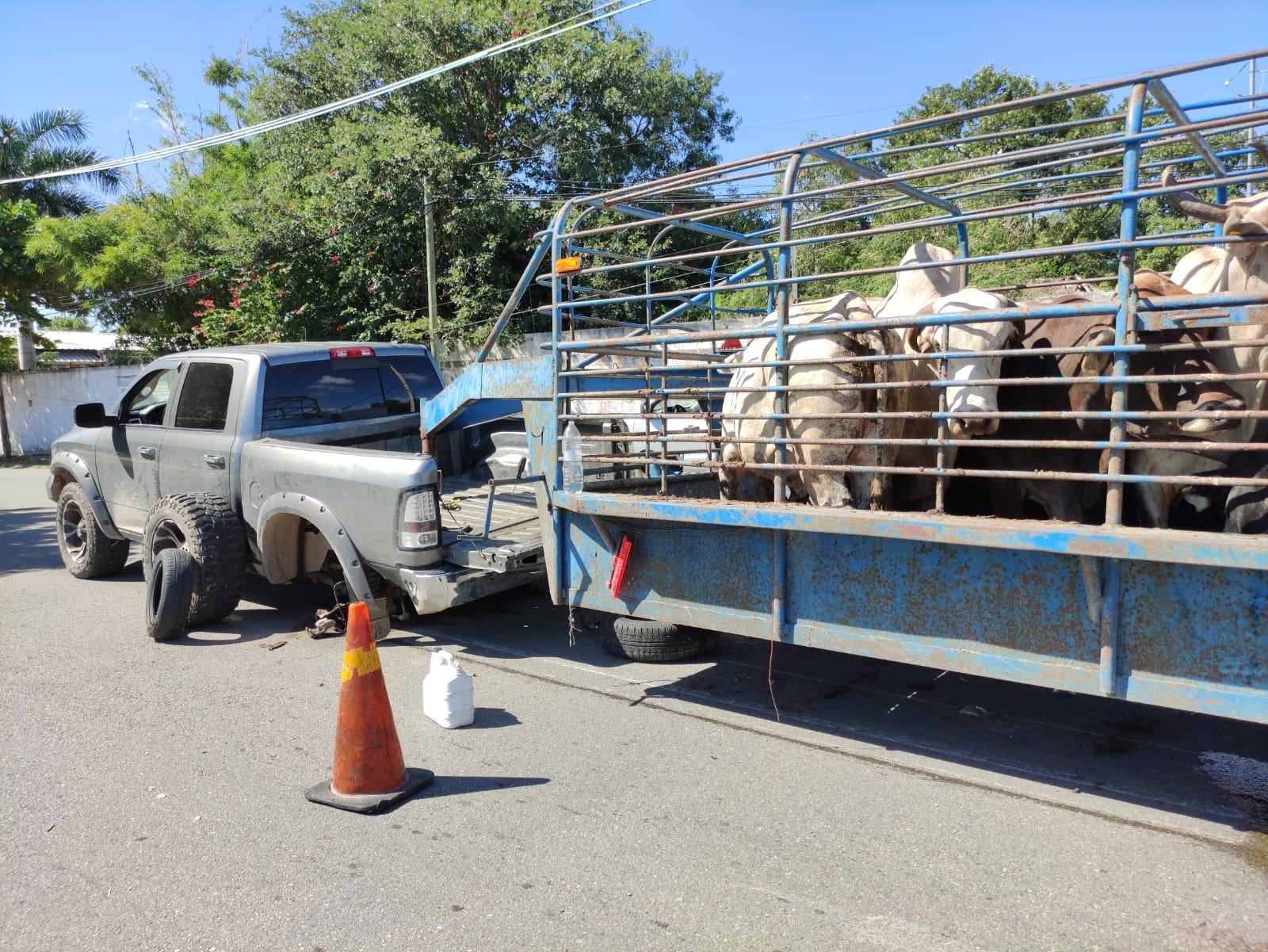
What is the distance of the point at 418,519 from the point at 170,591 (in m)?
2.01

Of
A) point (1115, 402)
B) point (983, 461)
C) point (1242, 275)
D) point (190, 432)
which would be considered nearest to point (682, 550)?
point (983, 461)

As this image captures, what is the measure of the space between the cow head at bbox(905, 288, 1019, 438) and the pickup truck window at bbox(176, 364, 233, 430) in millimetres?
4987

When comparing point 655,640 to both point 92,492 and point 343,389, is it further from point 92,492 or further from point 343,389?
point 92,492

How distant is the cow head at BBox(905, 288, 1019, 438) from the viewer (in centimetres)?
356

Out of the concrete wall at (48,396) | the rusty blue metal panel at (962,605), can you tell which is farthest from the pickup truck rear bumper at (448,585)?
the concrete wall at (48,396)

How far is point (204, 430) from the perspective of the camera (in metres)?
6.66

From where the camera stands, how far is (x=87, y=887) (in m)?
3.24

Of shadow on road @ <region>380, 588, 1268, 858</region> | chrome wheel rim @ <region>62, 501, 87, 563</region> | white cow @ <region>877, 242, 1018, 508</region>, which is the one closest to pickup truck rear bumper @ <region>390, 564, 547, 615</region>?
shadow on road @ <region>380, 588, 1268, 858</region>

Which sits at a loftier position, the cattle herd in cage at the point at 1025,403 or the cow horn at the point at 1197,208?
the cow horn at the point at 1197,208

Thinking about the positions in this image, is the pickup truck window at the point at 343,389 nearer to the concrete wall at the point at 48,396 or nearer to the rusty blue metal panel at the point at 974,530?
the rusty blue metal panel at the point at 974,530

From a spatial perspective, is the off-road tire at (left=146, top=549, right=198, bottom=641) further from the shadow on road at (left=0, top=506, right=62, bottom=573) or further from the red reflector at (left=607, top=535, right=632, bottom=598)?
the shadow on road at (left=0, top=506, right=62, bottom=573)

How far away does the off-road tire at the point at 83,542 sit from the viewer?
7.91 meters

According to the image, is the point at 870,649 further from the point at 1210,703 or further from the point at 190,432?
the point at 190,432

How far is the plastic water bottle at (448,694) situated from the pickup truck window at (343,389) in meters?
2.66
